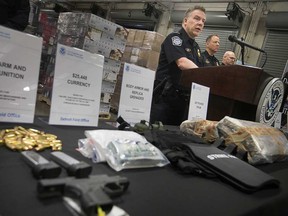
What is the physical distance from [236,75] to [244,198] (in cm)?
80

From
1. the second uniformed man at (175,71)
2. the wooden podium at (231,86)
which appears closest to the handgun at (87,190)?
the wooden podium at (231,86)

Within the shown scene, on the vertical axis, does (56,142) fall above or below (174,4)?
below

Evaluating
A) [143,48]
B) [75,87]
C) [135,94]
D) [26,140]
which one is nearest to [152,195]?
[26,140]

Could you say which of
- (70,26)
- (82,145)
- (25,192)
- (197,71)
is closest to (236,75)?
(197,71)

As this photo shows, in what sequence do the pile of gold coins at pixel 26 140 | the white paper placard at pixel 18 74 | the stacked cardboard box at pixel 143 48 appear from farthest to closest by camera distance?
the stacked cardboard box at pixel 143 48
the white paper placard at pixel 18 74
the pile of gold coins at pixel 26 140

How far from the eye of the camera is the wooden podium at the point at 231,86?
124 centimetres

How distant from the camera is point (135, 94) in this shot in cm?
104

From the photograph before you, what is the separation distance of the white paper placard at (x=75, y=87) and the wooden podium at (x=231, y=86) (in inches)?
26.8

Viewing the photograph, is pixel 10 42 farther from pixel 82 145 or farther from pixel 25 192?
pixel 25 192

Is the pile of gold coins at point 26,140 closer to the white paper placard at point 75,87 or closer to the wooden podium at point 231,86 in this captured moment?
the white paper placard at point 75,87

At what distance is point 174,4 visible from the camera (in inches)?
270

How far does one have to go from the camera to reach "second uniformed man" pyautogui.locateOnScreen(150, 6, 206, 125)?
5.73 ft

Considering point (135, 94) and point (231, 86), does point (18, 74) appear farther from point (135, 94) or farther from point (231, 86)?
point (231, 86)

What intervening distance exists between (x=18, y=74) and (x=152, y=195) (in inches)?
18.5
